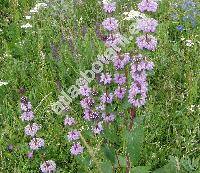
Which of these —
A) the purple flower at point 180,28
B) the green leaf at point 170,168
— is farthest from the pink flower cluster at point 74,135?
the purple flower at point 180,28

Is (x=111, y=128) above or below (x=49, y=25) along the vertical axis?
below

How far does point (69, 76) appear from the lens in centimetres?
393

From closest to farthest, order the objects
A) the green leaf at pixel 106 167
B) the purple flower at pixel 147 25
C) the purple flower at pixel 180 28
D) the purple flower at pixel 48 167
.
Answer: the purple flower at pixel 147 25 → the green leaf at pixel 106 167 → the purple flower at pixel 48 167 → the purple flower at pixel 180 28

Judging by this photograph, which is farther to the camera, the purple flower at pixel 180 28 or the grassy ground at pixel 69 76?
the purple flower at pixel 180 28

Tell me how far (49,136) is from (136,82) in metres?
1.25

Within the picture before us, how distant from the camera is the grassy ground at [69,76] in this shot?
320cm

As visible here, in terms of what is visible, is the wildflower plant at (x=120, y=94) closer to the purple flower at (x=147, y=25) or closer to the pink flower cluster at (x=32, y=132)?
the purple flower at (x=147, y=25)

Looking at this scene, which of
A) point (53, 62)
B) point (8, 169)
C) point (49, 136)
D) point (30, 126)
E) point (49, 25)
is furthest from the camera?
point (49, 25)

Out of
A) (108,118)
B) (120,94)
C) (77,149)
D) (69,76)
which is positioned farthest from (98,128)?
(69,76)

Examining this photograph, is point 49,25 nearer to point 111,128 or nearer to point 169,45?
point 169,45

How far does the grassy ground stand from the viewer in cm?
320

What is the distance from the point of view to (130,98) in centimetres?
240

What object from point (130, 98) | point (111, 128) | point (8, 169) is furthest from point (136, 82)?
point (8, 169)

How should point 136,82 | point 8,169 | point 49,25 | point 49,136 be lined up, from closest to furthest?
point 136,82 < point 8,169 < point 49,136 < point 49,25
